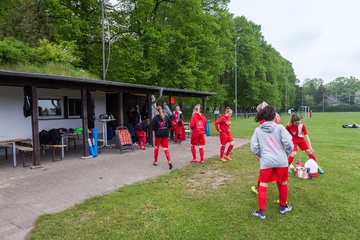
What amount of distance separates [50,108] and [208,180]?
26.9 ft

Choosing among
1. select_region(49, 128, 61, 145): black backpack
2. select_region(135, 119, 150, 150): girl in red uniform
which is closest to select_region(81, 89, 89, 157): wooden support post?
select_region(49, 128, 61, 145): black backpack

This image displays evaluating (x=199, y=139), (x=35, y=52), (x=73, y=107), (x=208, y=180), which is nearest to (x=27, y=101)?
(x=73, y=107)

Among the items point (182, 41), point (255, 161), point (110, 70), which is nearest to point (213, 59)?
point (182, 41)

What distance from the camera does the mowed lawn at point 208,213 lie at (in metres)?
3.33

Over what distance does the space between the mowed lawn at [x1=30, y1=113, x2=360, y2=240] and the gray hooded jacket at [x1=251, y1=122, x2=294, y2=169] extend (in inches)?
34.0

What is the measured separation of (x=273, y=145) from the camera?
3.68m

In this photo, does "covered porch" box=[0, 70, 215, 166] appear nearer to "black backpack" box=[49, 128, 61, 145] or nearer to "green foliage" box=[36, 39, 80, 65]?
"black backpack" box=[49, 128, 61, 145]

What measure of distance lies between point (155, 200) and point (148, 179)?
1.45m

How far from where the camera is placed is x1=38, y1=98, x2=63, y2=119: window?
34.3ft

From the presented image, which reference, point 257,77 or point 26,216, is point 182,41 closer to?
point 26,216

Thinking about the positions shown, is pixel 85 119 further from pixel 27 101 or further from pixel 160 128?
pixel 160 128

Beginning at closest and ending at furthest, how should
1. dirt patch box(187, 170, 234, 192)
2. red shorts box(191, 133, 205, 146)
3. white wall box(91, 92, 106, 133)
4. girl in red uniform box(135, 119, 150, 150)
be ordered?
dirt patch box(187, 170, 234, 192) → red shorts box(191, 133, 205, 146) → girl in red uniform box(135, 119, 150, 150) → white wall box(91, 92, 106, 133)

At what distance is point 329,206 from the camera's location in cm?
414

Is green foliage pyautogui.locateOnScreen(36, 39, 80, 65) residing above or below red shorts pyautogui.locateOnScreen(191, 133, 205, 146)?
above
